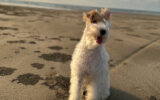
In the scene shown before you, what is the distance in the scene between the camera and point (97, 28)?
2963mm

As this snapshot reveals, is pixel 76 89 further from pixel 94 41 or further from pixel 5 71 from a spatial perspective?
pixel 5 71

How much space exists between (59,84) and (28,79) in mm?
779

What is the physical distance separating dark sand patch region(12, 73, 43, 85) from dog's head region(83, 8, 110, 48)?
1.79 meters

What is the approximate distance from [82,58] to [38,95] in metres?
1.25

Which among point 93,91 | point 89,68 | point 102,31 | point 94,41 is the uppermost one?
point 102,31

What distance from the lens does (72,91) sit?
339cm

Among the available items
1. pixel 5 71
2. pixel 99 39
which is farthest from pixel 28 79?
pixel 99 39

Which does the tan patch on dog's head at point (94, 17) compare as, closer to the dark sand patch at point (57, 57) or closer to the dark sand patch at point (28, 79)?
the dark sand patch at point (28, 79)

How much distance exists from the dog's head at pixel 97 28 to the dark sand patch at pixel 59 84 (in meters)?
1.33

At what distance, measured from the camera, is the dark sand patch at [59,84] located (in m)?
3.77

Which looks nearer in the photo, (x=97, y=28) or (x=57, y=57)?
(x=97, y=28)

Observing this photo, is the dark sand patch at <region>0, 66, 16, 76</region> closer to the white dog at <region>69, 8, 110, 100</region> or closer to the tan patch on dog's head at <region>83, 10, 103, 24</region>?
the white dog at <region>69, 8, 110, 100</region>

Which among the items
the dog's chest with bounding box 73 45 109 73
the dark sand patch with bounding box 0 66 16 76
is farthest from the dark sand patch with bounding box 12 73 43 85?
the dog's chest with bounding box 73 45 109 73

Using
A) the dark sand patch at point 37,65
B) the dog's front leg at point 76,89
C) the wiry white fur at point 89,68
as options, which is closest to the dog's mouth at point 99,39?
the wiry white fur at point 89,68
